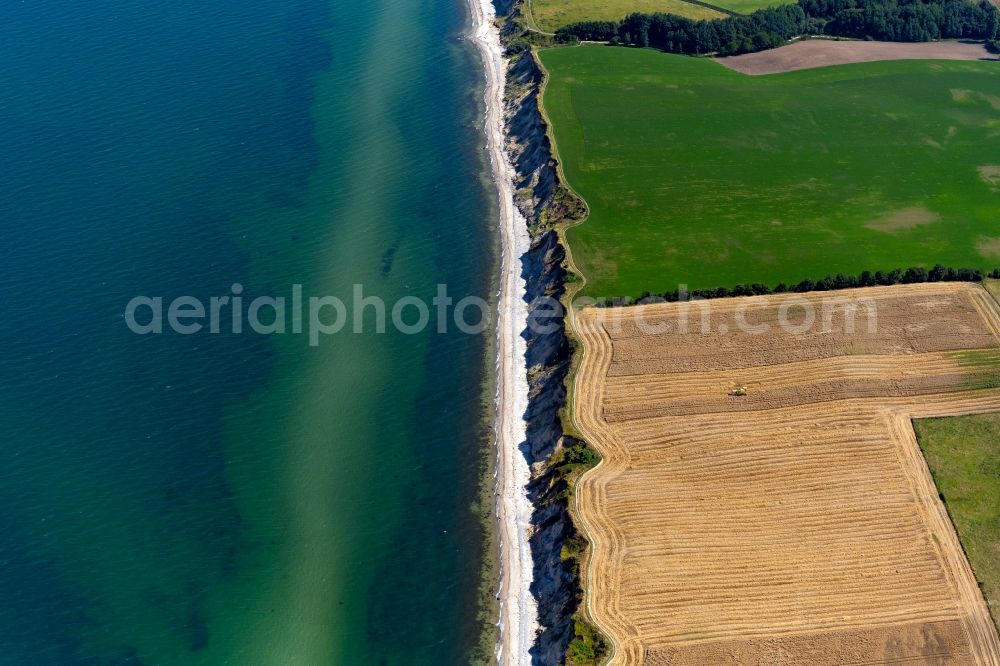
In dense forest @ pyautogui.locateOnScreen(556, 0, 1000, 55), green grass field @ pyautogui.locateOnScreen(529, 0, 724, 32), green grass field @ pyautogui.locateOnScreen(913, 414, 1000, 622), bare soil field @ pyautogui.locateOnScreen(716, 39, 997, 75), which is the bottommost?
green grass field @ pyautogui.locateOnScreen(913, 414, 1000, 622)

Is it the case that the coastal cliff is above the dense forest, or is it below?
below

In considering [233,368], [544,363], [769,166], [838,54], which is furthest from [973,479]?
[838,54]

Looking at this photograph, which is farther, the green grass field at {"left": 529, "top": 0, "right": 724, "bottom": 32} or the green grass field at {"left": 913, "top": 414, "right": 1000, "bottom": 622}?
the green grass field at {"left": 529, "top": 0, "right": 724, "bottom": 32}

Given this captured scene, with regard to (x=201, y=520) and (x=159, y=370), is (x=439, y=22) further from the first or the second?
(x=201, y=520)

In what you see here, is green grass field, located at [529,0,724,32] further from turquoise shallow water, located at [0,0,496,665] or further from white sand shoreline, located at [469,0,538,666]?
white sand shoreline, located at [469,0,538,666]

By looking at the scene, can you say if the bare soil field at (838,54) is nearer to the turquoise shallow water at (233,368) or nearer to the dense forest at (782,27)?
the dense forest at (782,27)

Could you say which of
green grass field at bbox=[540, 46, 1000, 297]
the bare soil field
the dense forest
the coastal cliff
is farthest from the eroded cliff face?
the bare soil field

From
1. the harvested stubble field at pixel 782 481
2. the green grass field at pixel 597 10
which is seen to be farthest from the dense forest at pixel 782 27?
the harvested stubble field at pixel 782 481
